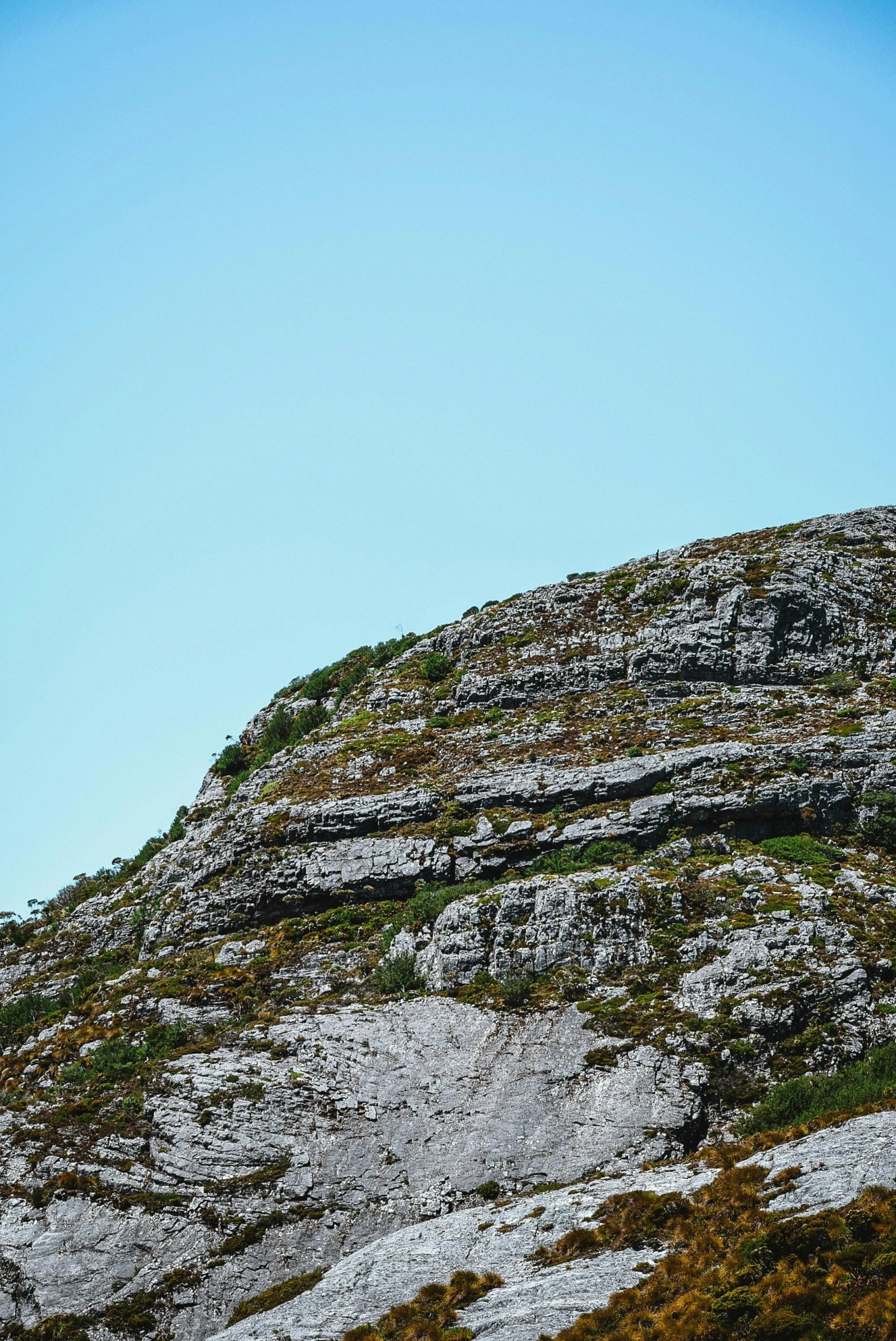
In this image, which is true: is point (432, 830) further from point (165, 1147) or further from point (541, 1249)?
point (541, 1249)

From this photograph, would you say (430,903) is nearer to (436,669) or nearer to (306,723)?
(436,669)

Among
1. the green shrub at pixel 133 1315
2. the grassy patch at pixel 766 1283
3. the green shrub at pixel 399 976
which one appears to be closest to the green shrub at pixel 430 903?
the green shrub at pixel 399 976

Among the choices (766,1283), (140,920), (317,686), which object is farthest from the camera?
(317,686)

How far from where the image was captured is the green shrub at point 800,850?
118 feet

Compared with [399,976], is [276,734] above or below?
above

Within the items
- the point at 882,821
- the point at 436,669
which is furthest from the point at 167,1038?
the point at 882,821

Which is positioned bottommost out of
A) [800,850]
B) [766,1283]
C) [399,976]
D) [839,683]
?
[766,1283]

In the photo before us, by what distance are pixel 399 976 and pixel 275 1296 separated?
12.4 meters

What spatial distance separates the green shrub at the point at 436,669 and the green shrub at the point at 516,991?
86.2ft

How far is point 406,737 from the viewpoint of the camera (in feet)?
167

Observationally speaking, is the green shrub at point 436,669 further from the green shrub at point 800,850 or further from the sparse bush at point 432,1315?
the sparse bush at point 432,1315

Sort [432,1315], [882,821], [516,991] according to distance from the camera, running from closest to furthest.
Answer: [432,1315], [516,991], [882,821]

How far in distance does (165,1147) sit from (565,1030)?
13.1 metres

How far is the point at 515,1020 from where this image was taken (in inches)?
1237
